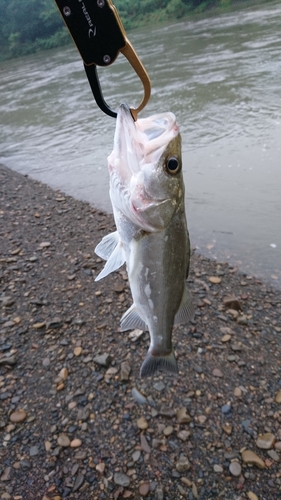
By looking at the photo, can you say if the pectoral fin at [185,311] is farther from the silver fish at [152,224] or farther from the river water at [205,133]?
the river water at [205,133]

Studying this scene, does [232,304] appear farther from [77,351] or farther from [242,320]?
[77,351]

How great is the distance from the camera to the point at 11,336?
13.8 ft

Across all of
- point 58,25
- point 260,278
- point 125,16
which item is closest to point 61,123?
point 260,278

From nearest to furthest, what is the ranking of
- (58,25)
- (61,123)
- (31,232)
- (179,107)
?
(31,232) < (179,107) < (61,123) < (58,25)

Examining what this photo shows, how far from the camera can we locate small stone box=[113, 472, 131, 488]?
2.86 m

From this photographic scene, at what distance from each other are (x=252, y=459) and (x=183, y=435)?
0.55m

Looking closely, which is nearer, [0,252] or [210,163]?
[0,252]

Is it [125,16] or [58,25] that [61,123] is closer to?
[125,16]

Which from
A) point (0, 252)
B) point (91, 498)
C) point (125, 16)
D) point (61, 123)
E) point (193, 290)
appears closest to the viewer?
point (91, 498)

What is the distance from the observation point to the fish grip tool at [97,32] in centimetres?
170

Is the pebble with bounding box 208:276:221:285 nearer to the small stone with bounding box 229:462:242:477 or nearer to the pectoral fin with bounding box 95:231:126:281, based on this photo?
the small stone with bounding box 229:462:242:477

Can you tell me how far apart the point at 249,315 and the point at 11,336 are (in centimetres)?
265

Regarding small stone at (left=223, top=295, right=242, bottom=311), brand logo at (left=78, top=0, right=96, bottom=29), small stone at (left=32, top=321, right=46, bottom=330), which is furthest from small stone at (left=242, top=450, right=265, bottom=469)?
brand logo at (left=78, top=0, right=96, bottom=29)

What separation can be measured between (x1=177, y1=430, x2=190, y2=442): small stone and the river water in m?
2.53
